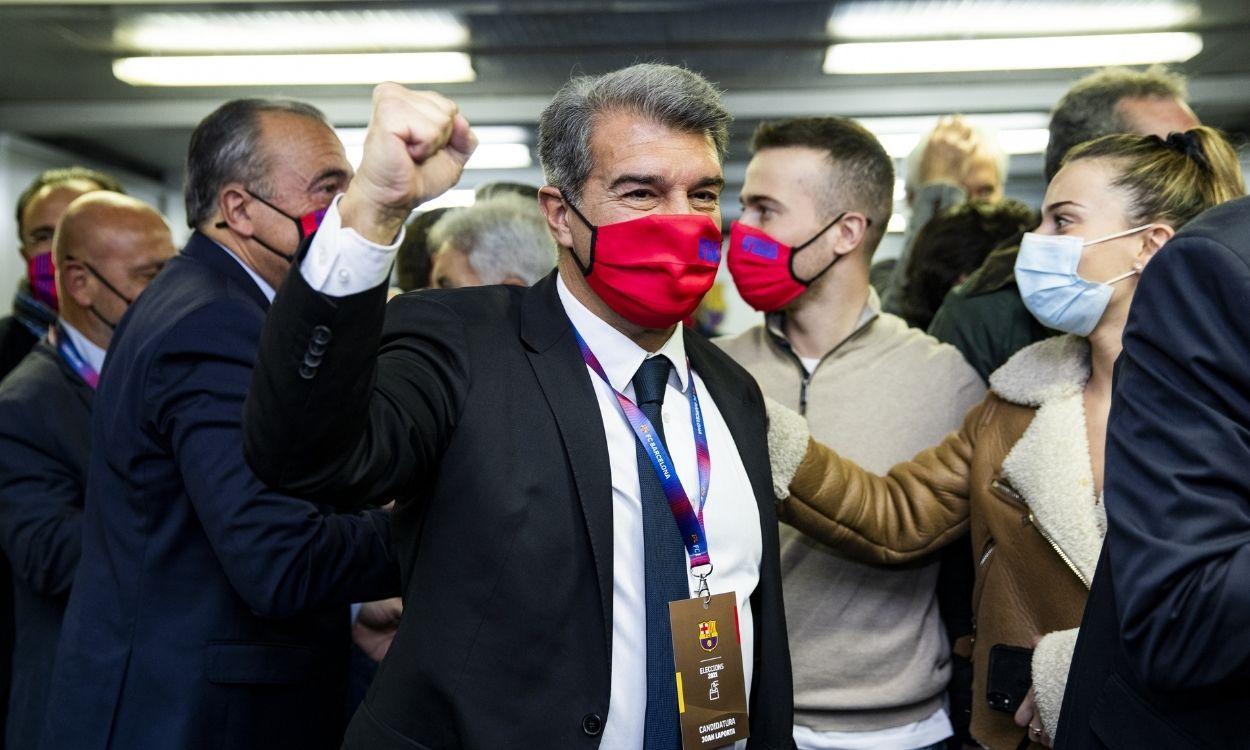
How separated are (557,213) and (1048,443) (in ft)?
3.35

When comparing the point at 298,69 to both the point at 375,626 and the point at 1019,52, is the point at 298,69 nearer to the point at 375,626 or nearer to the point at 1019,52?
the point at 1019,52

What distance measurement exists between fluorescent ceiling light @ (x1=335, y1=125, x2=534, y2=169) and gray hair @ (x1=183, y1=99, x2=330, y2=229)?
18.7 feet

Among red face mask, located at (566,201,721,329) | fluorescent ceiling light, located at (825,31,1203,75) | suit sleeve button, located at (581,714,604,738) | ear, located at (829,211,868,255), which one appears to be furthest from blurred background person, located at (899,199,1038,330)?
fluorescent ceiling light, located at (825,31,1203,75)

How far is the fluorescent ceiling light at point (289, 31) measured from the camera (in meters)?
6.04

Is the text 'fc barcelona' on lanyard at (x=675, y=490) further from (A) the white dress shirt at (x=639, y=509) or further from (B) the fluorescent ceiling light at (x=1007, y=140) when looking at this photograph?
(B) the fluorescent ceiling light at (x=1007, y=140)

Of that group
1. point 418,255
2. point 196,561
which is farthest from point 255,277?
point 418,255

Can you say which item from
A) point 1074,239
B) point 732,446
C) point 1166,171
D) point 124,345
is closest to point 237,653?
point 124,345

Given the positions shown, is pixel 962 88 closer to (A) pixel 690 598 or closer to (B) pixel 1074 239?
(B) pixel 1074 239

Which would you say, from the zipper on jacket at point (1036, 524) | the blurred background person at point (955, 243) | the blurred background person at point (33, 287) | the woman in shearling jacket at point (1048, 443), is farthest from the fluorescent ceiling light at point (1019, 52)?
the zipper on jacket at point (1036, 524)

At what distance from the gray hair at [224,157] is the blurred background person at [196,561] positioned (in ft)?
0.61

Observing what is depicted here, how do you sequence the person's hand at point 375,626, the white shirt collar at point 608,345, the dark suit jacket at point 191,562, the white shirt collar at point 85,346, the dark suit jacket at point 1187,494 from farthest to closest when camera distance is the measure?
the white shirt collar at point 85,346 < the person's hand at point 375,626 < the dark suit jacket at point 191,562 < the white shirt collar at point 608,345 < the dark suit jacket at point 1187,494

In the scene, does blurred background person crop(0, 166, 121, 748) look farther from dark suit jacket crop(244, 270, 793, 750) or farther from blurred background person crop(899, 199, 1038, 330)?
blurred background person crop(899, 199, 1038, 330)

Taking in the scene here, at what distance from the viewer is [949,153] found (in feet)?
13.9

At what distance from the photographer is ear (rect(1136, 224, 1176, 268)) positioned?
2076 millimetres
